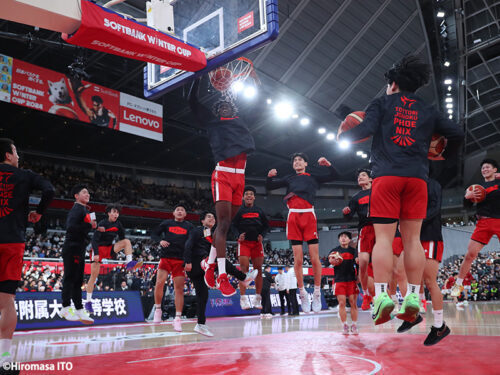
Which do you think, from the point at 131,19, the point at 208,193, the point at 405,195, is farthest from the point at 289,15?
the point at 208,193

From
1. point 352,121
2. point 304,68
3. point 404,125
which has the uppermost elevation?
point 304,68

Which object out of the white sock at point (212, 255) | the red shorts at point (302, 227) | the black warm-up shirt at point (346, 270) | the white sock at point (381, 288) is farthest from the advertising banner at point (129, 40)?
the white sock at point (381, 288)

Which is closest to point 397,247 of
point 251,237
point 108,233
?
point 251,237

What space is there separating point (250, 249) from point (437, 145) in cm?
483

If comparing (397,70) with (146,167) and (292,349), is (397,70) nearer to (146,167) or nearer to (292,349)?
(292,349)

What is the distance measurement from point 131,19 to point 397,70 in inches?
204

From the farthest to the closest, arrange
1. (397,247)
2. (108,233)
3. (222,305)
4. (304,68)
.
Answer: (304,68)
(222,305)
(108,233)
(397,247)

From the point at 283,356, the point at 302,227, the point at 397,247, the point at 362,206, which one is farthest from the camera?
the point at 397,247

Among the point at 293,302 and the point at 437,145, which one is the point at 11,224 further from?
the point at 293,302

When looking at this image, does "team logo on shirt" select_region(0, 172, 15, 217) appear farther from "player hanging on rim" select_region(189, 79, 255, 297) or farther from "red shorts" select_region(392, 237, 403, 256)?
"red shorts" select_region(392, 237, 403, 256)

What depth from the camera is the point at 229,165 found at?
6.28 m

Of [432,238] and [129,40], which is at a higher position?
[129,40]

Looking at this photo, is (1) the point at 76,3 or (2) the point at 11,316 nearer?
(2) the point at 11,316

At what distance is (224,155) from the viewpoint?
20.2ft
